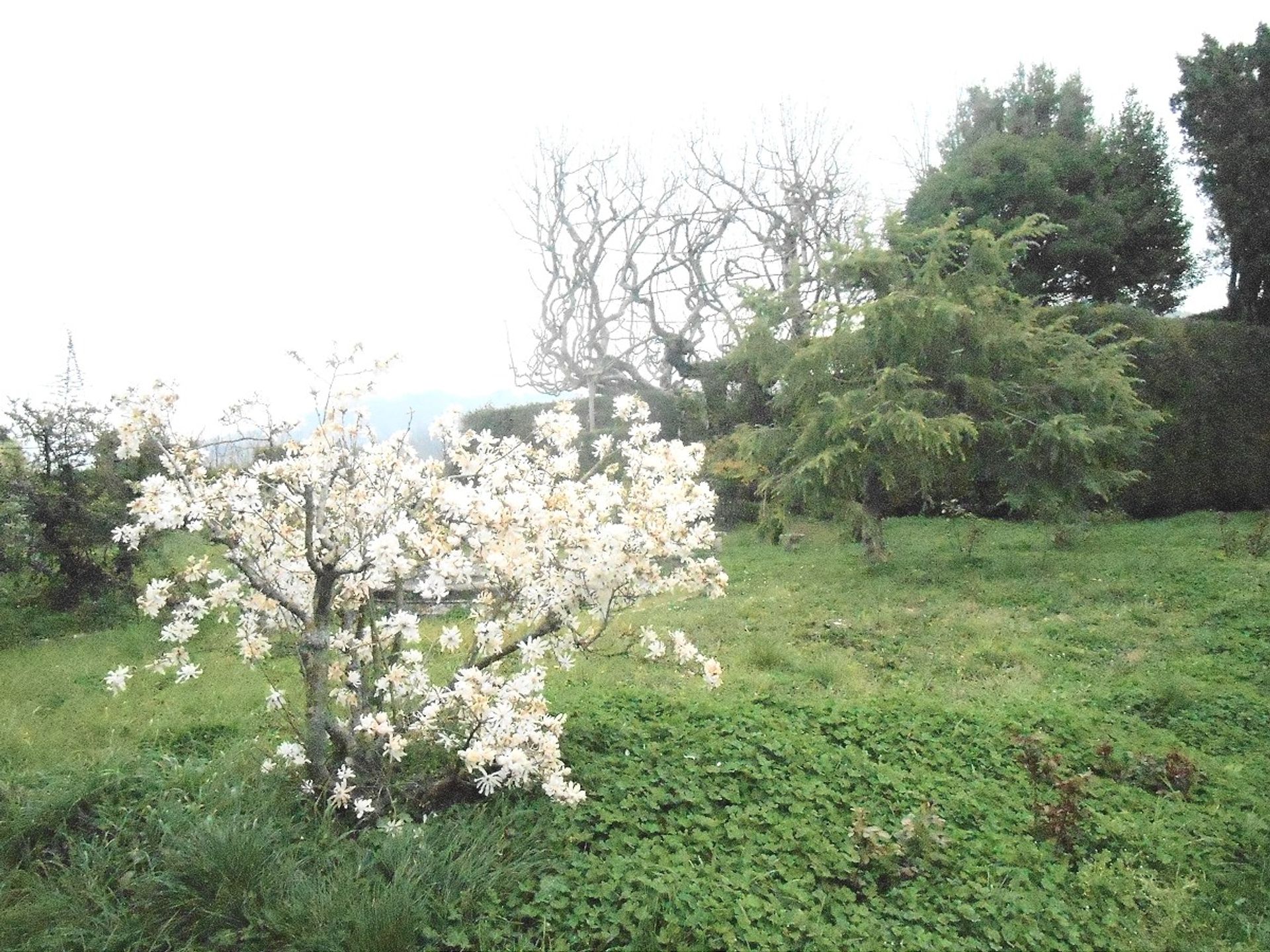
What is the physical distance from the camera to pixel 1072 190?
51.8 ft

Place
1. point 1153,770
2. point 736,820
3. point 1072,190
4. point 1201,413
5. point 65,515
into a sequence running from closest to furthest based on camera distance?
1. point 736,820
2. point 1153,770
3. point 65,515
4. point 1201,413
5. point 1072,190

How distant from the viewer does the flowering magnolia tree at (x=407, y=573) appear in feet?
11.0

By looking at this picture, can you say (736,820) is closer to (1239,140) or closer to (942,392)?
(942,392)

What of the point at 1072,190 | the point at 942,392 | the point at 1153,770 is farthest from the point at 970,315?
the point at 1072,190

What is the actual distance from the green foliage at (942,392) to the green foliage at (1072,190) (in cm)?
553

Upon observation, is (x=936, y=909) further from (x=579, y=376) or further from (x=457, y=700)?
(x=579, y=376)

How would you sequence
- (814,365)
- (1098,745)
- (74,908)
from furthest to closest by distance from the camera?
(814,365) → (1098,745) → (74,908)

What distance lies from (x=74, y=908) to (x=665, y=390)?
15625mm

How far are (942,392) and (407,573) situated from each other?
7.32m

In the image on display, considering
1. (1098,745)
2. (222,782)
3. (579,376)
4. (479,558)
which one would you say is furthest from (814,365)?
(579,376)

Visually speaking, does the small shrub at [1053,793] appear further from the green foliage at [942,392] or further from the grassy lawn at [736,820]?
the green foliage at [942,392]

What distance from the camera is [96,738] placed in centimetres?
484

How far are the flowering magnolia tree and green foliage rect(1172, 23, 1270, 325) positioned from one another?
52.2ft

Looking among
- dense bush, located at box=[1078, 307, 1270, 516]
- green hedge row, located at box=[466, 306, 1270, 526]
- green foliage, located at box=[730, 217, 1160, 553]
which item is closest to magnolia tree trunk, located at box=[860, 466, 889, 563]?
green foliage, located at box=[730, 217, 1160, 553]
